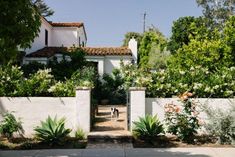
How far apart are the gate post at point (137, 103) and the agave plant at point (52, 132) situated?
2.12m

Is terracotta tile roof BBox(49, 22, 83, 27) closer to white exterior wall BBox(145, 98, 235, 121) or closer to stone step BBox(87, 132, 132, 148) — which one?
white exterior wall BBox(145, 98, 235, 121)

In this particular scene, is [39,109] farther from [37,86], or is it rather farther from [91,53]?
[91,53]

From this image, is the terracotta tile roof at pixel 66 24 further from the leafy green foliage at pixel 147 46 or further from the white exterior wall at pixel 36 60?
the leafy green foliage at pixel 147 46

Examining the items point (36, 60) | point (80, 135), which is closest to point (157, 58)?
point (36, 60)

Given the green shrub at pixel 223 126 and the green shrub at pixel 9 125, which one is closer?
the green shrub at pixel 223 126

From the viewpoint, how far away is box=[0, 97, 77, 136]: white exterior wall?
13.5 metres

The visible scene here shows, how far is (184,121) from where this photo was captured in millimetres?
12578

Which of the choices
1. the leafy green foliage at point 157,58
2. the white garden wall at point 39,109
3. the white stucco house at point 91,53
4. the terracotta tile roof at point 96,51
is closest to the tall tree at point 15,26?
the white garden wall at point 39,109

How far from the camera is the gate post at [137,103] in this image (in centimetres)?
1338

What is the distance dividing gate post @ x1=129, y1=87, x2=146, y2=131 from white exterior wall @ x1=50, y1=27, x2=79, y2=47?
21641 millimetres

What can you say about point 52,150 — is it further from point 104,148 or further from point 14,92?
point 14,92

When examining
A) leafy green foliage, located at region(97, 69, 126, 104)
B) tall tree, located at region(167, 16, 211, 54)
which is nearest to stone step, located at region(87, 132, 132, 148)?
leafy green foliage, located at region(97, 69, 126, 104)

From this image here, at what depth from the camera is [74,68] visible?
25.0 meters

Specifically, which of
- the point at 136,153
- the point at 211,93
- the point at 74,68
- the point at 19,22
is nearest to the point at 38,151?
the point at 136,153
